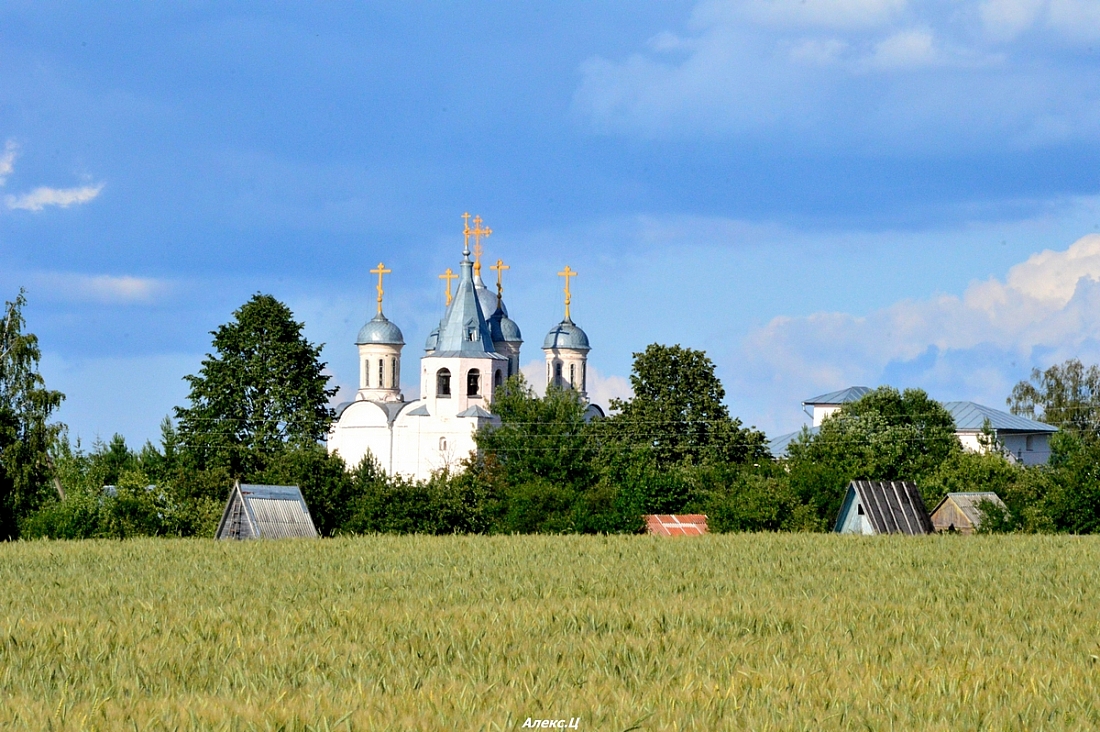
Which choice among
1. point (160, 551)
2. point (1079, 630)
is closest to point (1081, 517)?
point (160, 551)

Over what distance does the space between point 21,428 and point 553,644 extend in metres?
44.7

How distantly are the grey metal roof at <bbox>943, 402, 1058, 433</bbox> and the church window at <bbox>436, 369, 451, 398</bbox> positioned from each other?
36484mm

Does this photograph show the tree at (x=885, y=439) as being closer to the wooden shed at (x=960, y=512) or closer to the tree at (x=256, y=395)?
the wooden shed at (x=960, y=512)

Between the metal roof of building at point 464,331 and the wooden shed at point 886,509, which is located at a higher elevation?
the metal roof of building at point 464,331

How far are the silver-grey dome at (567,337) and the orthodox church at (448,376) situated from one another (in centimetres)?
8

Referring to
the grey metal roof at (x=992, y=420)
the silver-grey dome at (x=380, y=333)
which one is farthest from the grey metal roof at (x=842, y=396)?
the silver-grey dome at (x=380, y=333)

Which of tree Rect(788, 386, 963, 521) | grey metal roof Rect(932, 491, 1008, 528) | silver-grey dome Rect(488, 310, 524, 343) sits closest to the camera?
grey metal roof Rect(932, 491, 1008, 528)

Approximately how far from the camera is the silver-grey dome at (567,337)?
4409 inches

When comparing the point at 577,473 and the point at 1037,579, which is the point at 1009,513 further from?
the point at 577,473

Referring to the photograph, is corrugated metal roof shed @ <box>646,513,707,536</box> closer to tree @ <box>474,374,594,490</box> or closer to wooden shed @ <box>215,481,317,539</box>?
tree @ <box>474,374,594,490</box>

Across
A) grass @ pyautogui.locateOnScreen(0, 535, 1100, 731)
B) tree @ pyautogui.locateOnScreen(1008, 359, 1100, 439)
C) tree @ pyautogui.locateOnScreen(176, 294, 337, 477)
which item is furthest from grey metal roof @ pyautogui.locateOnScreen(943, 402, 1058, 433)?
grass @ pyautogui.locateOnScreen(0, 535, 1100, 731)

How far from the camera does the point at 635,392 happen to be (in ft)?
288

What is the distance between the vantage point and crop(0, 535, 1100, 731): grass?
38.2 feet

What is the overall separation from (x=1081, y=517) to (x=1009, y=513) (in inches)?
104
